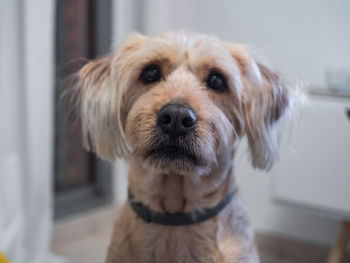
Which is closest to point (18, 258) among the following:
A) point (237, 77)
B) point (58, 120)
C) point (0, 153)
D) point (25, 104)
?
point (0, 153)

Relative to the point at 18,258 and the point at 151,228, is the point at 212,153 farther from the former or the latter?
the point at 18,258

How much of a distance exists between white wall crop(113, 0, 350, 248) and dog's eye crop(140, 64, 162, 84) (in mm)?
934

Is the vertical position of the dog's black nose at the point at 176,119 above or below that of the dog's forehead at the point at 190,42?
below

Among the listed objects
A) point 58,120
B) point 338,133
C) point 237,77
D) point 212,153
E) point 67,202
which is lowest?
point 67,202

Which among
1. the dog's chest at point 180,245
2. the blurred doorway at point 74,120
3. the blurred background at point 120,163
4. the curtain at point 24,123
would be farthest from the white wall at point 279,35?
the dog's chest at point 180,245

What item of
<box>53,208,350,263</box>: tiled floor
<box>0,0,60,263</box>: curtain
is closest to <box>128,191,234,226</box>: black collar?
<box>0,0,60,263</box>: curtain

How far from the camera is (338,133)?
1686 mm

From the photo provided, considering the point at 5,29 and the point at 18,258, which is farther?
the point at 18,258

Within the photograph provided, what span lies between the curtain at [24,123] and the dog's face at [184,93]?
1.85ft

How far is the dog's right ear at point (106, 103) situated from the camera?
1138 millimetres

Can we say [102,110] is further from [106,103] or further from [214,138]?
[214,138]

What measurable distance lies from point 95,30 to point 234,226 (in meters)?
1.57

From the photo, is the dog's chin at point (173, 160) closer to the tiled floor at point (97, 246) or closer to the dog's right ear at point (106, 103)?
the dog's right ear at point (106, 103)

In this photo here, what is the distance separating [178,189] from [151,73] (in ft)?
1.02
